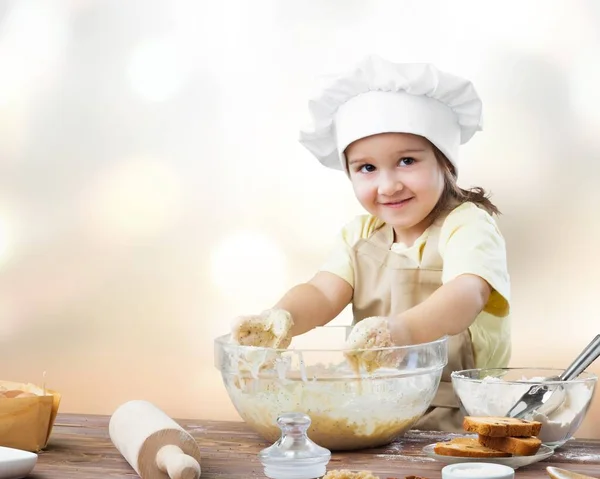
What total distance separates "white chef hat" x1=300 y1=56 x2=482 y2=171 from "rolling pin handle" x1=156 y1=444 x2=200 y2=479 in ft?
2.06

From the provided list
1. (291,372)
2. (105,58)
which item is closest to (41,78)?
(105,58)

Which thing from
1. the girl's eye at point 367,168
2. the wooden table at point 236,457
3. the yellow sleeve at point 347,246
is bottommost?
the wooden table at point 236,457

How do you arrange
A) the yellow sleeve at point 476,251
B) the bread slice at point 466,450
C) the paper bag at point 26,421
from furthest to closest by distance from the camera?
the yellow sleeve at point 476,251 < the paper bag at point 26,421 < the bread slice at point 466,450

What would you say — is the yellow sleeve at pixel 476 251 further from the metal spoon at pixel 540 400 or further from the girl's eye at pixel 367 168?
the metal spoon at pixel 540 400

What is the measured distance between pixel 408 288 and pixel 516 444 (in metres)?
0.50

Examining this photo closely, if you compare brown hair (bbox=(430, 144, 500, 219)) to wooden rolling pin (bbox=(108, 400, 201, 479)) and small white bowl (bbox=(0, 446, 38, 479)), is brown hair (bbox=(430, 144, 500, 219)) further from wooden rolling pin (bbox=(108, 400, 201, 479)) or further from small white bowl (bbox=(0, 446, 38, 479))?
small white bowl (bbox=(0, 446, 38, 479))

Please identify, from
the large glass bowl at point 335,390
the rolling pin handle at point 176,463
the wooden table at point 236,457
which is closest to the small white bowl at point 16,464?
the wooden table at point 236,457

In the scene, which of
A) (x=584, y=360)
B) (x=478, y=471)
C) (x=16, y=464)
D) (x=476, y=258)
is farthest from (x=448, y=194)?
(x=16, y=464)

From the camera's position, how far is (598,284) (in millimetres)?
1882

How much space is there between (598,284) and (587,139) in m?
0.31

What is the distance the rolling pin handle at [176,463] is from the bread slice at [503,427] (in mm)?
274

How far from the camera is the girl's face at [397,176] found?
1.31 m

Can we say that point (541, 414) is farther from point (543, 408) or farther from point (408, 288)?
point (408, 288)

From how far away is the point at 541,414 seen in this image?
94cm
